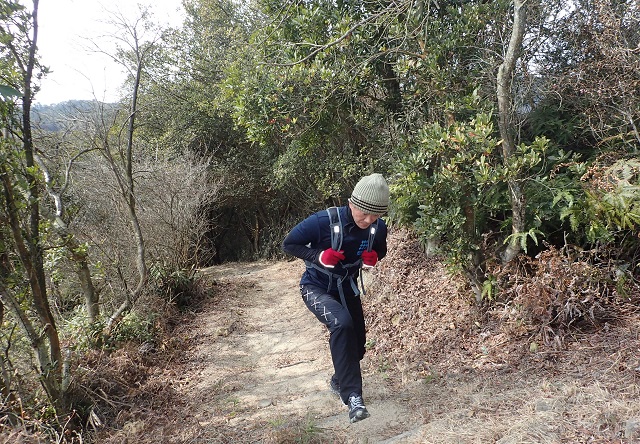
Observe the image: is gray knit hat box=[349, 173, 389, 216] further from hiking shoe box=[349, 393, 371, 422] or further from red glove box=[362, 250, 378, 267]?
hiking shoe box=[349, 393, 371, 422]

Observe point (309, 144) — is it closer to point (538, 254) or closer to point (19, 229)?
point (538, 254)

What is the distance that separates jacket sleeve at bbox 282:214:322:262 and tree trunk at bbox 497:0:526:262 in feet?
7.04

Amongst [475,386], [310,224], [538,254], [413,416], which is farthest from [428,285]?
[310,224]

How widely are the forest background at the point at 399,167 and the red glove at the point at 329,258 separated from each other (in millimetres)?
1810

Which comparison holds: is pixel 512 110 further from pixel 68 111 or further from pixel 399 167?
pixel 68 111

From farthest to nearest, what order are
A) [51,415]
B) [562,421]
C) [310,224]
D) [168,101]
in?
[168,101]
[51,415]
[310,224]
[562,421]

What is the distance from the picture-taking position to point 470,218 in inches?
197

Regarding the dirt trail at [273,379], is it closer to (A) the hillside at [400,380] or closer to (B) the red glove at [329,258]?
(A) the hillside at [400,380]

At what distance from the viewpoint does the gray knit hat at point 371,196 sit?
334cm

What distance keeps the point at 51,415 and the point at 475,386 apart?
392cm

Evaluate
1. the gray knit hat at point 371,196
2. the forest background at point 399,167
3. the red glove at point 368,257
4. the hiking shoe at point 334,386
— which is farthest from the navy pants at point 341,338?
the forest background at point 399,167

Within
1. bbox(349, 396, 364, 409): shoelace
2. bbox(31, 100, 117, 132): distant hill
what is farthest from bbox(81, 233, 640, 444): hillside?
bbox(31, 100, 117, 132): distant hill

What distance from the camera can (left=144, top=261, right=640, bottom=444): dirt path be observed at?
2785 millimetres

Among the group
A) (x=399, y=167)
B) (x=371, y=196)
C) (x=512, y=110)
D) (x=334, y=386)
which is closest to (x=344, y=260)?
(x=371, y=196)
